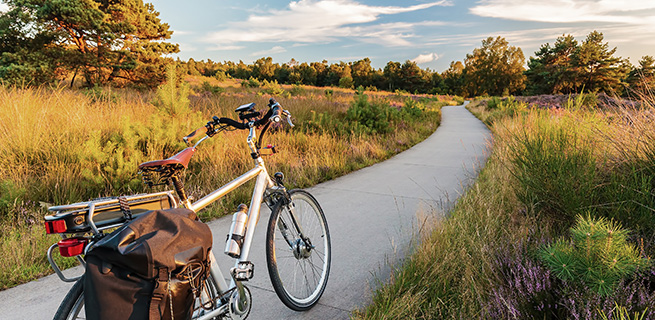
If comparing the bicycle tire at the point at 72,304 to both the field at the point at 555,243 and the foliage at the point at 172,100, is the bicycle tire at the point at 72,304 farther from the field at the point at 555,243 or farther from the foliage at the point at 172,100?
the foliage at the point at 172,100

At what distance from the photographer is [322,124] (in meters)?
10.0

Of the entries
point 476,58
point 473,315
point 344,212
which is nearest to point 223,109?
point 344,212

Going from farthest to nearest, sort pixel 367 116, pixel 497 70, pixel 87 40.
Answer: pixel 497 70 < pixel 87 40 < pixel 367 116

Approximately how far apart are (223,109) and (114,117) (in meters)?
4.26

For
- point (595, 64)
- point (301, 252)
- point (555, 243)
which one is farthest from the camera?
point (595, 64)

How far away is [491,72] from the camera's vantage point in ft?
228

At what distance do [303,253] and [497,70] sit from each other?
75.6 m

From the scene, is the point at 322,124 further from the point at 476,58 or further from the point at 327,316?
the point at 476,58

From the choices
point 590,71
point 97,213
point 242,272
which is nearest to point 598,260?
point 242,272

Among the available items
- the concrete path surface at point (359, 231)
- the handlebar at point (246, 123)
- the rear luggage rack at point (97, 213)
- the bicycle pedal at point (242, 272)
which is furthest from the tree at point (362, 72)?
the rear luggage rack at point (97, 213)

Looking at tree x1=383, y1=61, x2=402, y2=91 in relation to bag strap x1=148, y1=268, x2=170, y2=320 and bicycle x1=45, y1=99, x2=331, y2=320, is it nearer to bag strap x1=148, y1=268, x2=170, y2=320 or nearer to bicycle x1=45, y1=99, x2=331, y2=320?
bicycle x1=45, y1=99, x2=331, y2=320

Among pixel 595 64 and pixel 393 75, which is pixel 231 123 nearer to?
pixel 595 64

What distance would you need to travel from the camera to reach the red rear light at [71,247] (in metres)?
1.48

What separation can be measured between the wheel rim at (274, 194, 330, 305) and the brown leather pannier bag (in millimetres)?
1120
